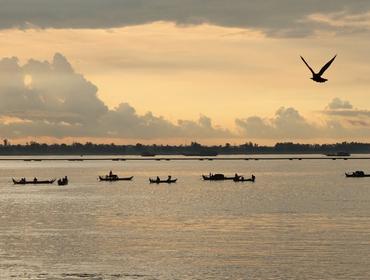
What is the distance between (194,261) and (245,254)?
17.5 ft

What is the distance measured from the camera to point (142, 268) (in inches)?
2446

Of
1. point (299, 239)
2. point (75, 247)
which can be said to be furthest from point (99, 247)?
point (299, 239)

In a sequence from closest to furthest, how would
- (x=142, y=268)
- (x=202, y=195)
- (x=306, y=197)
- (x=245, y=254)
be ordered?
(x=142, y=268) → (x=245, y=254) → (x=306, y=197) → (x=202, y=195)

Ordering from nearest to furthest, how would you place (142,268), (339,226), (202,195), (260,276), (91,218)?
1. (260,276)
2. (142,268)
3. (339,226)
4. (91,218)
5. (202,195)

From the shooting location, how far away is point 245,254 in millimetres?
68750

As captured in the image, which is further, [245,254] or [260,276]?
[245,254]

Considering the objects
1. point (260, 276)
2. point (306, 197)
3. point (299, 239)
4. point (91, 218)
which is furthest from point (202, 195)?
point (260, 276)

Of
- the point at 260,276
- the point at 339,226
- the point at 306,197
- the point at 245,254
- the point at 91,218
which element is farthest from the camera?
the point at 306,197

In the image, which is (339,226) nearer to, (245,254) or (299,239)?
(299,239)

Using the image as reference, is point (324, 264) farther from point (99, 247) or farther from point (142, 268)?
A: point (99, 247)

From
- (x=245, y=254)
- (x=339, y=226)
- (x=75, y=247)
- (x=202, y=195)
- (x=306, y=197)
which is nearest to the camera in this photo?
(x=245, y=254)

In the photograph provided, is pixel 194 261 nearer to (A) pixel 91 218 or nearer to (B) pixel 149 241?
(B) pixel 149 241

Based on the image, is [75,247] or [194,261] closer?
[194,261]

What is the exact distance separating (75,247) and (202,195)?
85.6 metres
